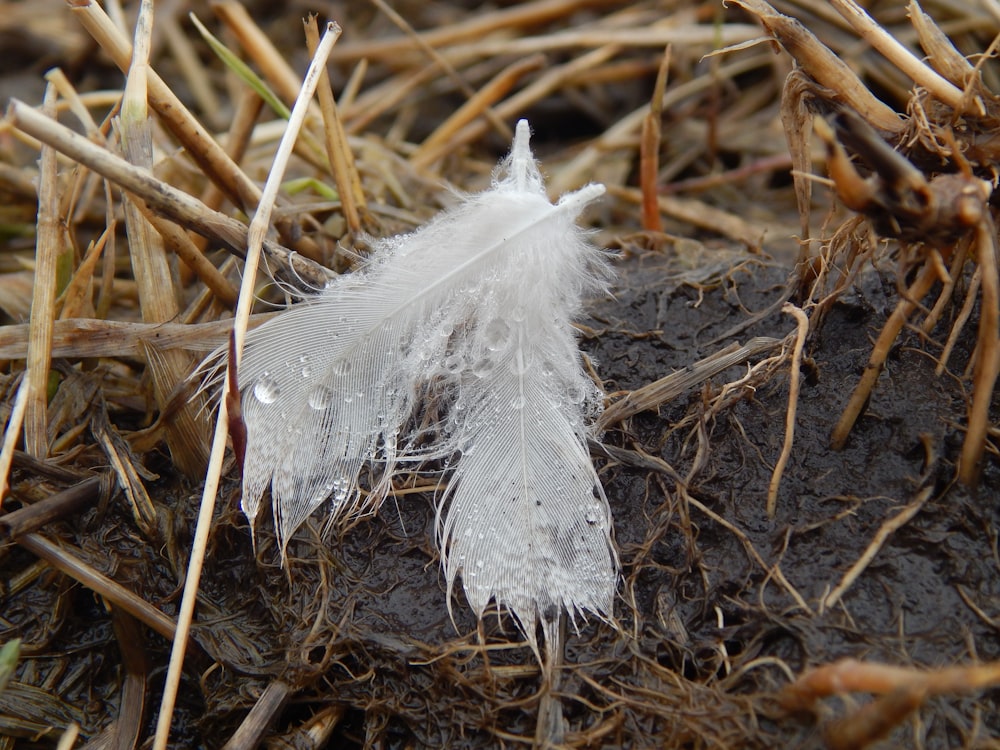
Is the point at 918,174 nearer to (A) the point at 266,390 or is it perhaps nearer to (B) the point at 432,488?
(B) the point at 432,488

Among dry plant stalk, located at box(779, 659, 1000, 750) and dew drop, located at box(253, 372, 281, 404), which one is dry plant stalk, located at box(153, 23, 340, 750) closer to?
dew drop, located at box(253, 372, 281, 404)

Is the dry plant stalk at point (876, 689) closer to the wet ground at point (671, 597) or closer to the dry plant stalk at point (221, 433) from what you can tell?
the wet ground at point (671, 597)

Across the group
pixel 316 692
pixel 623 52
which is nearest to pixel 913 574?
pixel 316 692

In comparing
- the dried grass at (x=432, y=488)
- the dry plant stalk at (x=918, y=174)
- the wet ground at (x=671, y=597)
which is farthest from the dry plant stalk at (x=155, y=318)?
the dry plant stalk at (x=918, y=174)

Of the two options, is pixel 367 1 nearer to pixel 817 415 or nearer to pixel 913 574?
pixel 817 415

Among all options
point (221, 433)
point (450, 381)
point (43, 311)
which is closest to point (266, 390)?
point (221, 433)

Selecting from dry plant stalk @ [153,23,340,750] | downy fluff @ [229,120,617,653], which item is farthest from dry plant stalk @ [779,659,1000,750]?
dry plant stalk @ [153,23,340,750]

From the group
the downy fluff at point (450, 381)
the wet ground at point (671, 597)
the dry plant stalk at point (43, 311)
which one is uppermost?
the dry plant stalk at point (43, 311)
